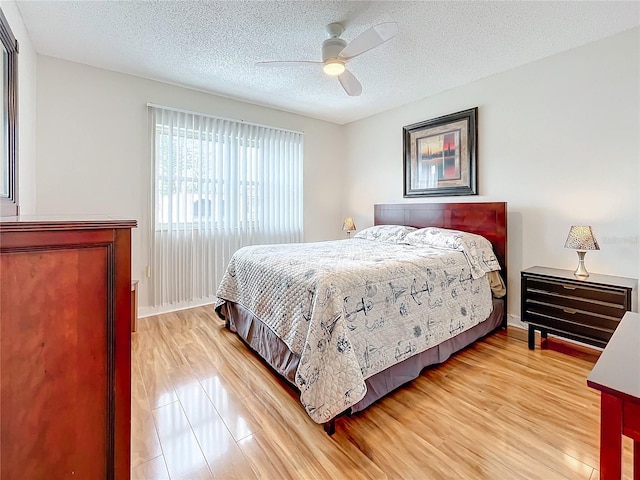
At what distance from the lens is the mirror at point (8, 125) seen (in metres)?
1.79

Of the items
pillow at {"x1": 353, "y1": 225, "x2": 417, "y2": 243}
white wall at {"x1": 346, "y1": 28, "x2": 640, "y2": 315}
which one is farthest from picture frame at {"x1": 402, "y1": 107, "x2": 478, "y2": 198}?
pillow at {"x1": 353, "y1": 225, "x2": 417, "y2": 243}

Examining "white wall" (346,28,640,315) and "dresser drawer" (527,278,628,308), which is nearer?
"dresser drawer" (527,278,628,308)

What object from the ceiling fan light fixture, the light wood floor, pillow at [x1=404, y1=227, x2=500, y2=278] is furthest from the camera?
pillow at [x1=404, y1=227, x2=500, y2=278]

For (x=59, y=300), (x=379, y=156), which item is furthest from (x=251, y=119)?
(x=59, y=300)

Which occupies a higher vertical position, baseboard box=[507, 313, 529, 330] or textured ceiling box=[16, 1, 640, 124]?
textured ceiling box=[16, 1, 640, 124]

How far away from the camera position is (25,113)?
242 cm

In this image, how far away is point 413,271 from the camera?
214 centimetres

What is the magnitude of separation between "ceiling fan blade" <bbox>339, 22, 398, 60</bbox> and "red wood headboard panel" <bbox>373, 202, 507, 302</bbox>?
1951mm

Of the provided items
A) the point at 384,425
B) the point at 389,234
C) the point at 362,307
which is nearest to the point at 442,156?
the point at 389,234

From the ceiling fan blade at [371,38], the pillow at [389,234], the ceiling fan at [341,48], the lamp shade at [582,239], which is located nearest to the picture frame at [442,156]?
the pillow at [389,234]

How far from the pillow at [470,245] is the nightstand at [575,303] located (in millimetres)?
329

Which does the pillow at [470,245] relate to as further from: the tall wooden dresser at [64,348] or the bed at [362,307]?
the tall wooden dresser at [64,348]

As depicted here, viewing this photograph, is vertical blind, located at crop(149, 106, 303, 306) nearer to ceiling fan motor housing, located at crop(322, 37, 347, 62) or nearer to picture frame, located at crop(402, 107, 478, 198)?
picture frame, located at crop(402, 107, 478, 198)

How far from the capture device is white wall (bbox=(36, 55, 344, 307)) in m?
2.87
